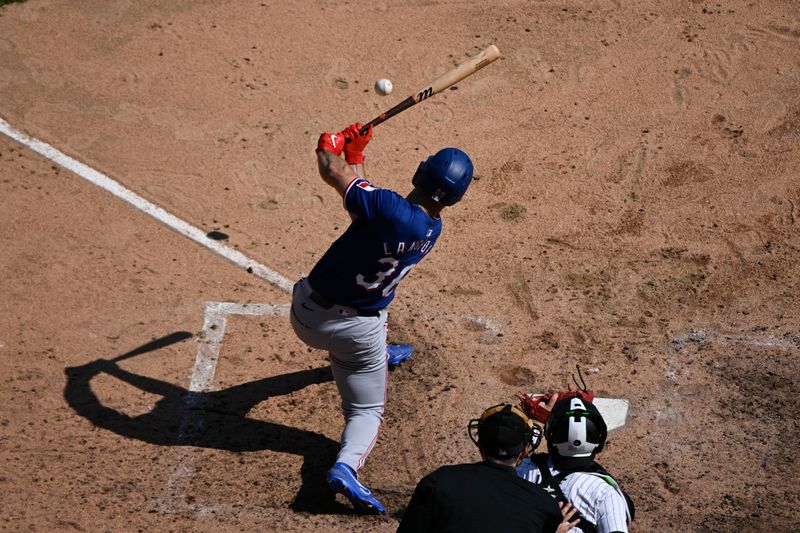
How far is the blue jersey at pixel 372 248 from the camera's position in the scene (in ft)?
17.2

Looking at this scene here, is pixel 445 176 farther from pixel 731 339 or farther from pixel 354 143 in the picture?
pixel 731 339

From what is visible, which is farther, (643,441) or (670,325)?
(670,325)

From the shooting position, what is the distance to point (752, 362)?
6.89m

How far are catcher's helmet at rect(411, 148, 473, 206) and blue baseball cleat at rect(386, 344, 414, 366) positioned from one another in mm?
1770

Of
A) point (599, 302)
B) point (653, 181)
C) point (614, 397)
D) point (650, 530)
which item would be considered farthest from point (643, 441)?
point (653, 181)

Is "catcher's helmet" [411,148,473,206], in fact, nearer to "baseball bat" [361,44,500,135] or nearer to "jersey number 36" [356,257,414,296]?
"jersey number 36" [356,257,414,296]

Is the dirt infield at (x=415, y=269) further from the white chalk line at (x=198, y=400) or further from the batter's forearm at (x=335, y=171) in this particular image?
the batter's forearm at (x=335, y=171)

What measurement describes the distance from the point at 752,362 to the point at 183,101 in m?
5.82

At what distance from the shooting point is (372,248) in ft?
17.4

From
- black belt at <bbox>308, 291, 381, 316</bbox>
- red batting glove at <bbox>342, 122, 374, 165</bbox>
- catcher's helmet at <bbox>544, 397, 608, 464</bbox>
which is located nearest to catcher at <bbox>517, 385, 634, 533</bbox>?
catcher's helmet at <bbox>544, 397, 608, 464</bbox>

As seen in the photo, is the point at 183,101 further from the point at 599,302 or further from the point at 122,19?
the point at 599,302

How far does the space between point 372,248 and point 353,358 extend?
0.81m

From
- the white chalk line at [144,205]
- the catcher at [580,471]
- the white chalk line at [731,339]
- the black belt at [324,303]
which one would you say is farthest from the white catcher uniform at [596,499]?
the white chalk line at [144,205]

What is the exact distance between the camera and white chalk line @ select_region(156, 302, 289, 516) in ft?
18.4
